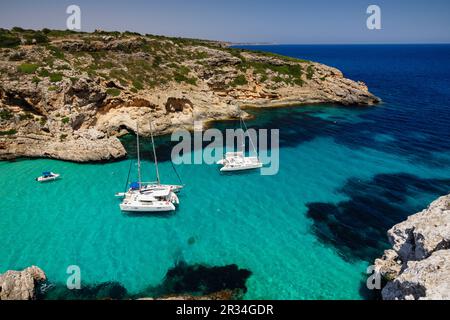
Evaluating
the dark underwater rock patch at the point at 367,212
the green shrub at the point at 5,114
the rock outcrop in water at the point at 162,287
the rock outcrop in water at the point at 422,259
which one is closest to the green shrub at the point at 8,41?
the green shrub at the point at 5,114

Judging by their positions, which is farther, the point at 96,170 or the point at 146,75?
the point at 146,75

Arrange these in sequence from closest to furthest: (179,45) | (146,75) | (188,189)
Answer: (188,189) → (146,75) → (179,45)

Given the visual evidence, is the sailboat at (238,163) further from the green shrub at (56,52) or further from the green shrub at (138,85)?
the green shrub at (56,52)

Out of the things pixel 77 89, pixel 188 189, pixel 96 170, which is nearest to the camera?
pixel 188 189

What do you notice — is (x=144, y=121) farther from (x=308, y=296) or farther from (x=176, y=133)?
(x=308, y=296)

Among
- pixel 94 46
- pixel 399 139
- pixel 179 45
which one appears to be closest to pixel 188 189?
pixel 399 139

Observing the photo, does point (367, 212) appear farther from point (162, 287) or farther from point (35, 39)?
point (35, 39)

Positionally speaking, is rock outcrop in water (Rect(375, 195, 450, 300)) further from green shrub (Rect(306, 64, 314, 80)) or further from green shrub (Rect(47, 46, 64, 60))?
green shrub (Rect(306, 64, 314, 80))
